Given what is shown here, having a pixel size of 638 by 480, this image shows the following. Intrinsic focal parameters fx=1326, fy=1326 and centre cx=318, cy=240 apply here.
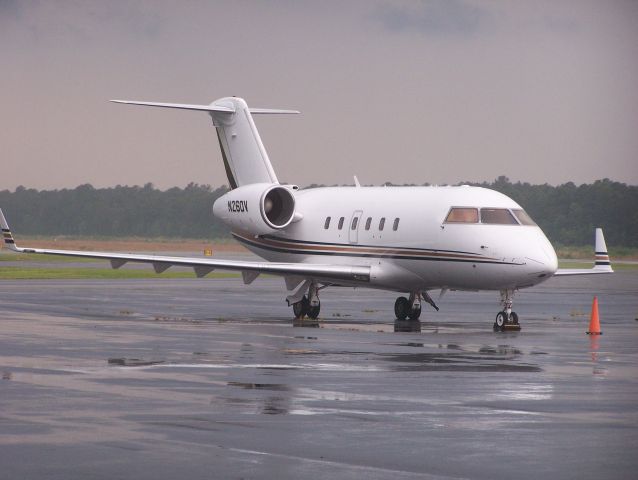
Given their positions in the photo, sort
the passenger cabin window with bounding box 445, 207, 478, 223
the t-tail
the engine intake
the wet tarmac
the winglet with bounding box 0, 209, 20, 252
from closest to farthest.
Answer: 1. the wet tarmac
2. the passenger cabin window with bounding box 445, 207, 478, 223
3. the winglet with bounding box 0, 209, 20, 252
4. the engine intake
5. the t-tail

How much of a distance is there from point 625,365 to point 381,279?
35.6 feet

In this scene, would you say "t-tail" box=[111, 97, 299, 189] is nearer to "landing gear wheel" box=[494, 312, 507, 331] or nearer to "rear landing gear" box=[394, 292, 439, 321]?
"rear landing gear" box=[394, 292, 439, 321]

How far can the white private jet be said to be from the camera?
2673 centimetres

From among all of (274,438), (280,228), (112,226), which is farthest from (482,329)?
(112,226)

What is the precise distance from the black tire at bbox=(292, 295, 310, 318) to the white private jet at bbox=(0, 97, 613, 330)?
2cm

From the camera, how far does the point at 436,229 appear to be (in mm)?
28016

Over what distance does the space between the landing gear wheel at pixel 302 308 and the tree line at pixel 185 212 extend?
275ft

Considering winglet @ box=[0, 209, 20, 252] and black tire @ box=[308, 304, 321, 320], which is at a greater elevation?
winglet @ box=[0, 209, 20, 252]

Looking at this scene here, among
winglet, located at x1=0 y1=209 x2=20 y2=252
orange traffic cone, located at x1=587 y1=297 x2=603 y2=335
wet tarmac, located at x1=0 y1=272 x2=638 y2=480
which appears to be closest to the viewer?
wet tarmac, located at x1=0 y1=272 x2=638 y2=480

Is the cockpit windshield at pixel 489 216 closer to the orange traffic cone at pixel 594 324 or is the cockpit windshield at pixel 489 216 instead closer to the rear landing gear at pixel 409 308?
the rear landing gear at pixel 409 308

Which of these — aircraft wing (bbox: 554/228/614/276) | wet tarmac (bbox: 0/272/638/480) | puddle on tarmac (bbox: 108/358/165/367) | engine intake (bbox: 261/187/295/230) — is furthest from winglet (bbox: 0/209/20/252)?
puddle on tarmac (bbox: 108/358/165/367)

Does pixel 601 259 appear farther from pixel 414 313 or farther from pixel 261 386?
pixel 261 386

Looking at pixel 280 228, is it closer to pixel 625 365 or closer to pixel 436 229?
pixel 436 229

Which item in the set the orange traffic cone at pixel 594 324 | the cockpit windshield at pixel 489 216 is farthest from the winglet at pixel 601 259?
the orange traffic cone at pixel 594 324
